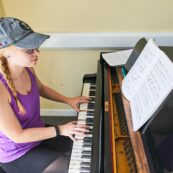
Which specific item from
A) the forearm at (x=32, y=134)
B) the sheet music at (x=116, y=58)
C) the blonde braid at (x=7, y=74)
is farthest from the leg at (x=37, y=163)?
the sheet music at (x=116, y=58)

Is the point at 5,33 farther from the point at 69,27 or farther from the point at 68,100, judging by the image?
the point at 69,27

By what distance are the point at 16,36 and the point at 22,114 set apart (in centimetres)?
41

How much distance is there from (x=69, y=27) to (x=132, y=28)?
52cm

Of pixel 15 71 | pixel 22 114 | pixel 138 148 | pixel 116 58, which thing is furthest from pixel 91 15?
pixel 138 148

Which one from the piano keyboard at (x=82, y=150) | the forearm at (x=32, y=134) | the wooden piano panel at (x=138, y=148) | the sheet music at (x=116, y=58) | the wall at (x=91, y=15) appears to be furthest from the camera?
the wall at (x=91, y=15)

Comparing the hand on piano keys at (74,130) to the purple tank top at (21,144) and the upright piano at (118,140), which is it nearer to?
the upright piano at (118,140)

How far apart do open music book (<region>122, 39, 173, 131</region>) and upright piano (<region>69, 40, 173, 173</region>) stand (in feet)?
0.11

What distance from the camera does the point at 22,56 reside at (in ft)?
4.16

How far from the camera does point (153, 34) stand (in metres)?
2.10

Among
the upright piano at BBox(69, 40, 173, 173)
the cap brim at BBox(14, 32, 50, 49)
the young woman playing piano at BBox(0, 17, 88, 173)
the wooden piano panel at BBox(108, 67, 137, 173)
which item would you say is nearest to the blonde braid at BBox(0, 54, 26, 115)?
the young woman playing piano at BBox(0, 17, 88, 173)

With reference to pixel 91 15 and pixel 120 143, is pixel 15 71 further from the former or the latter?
pixel 91 15

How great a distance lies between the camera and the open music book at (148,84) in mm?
993

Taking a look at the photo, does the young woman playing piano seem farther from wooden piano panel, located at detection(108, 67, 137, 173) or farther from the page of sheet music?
the page of sheet music

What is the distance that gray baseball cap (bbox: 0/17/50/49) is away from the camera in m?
1.20
